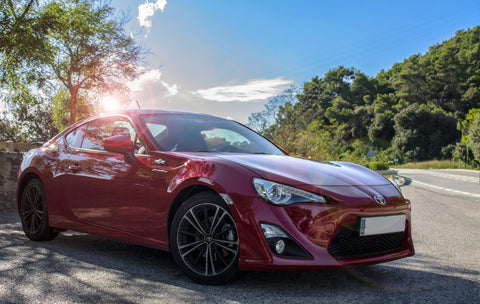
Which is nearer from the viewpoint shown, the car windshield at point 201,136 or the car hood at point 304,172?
the car hood at point 304,172

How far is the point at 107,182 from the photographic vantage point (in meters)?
4.00

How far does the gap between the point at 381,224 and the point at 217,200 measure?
1.22 m

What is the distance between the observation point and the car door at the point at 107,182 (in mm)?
3701

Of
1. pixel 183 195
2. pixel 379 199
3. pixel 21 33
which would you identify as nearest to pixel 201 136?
pixel 183 195

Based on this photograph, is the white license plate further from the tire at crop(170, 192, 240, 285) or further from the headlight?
the tire at crop(170, 192, 240, 285)

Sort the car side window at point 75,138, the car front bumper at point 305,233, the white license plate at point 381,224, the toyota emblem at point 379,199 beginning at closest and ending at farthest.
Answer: the car front bumper at point 305,233, the white license plate at point 381,224, the toyota emblem at point 379,199, the car side window at point 75,138

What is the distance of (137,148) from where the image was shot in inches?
153

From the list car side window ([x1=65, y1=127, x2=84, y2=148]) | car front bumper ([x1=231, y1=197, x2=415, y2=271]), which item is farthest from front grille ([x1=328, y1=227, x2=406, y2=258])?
car side window ([x1=65, y1=127, x2=84, y2=148])

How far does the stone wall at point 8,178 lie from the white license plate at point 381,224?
7.51 metres

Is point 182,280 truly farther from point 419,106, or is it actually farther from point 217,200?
point 419,106

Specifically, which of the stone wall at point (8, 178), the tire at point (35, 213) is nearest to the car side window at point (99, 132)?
the tire at point (35, 213)

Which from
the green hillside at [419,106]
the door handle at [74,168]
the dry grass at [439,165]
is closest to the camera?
the door handle at [74,168]

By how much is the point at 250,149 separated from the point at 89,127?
1.85 metres

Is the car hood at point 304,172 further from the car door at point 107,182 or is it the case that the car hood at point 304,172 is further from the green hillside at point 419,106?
the green hillside at point 419,106
